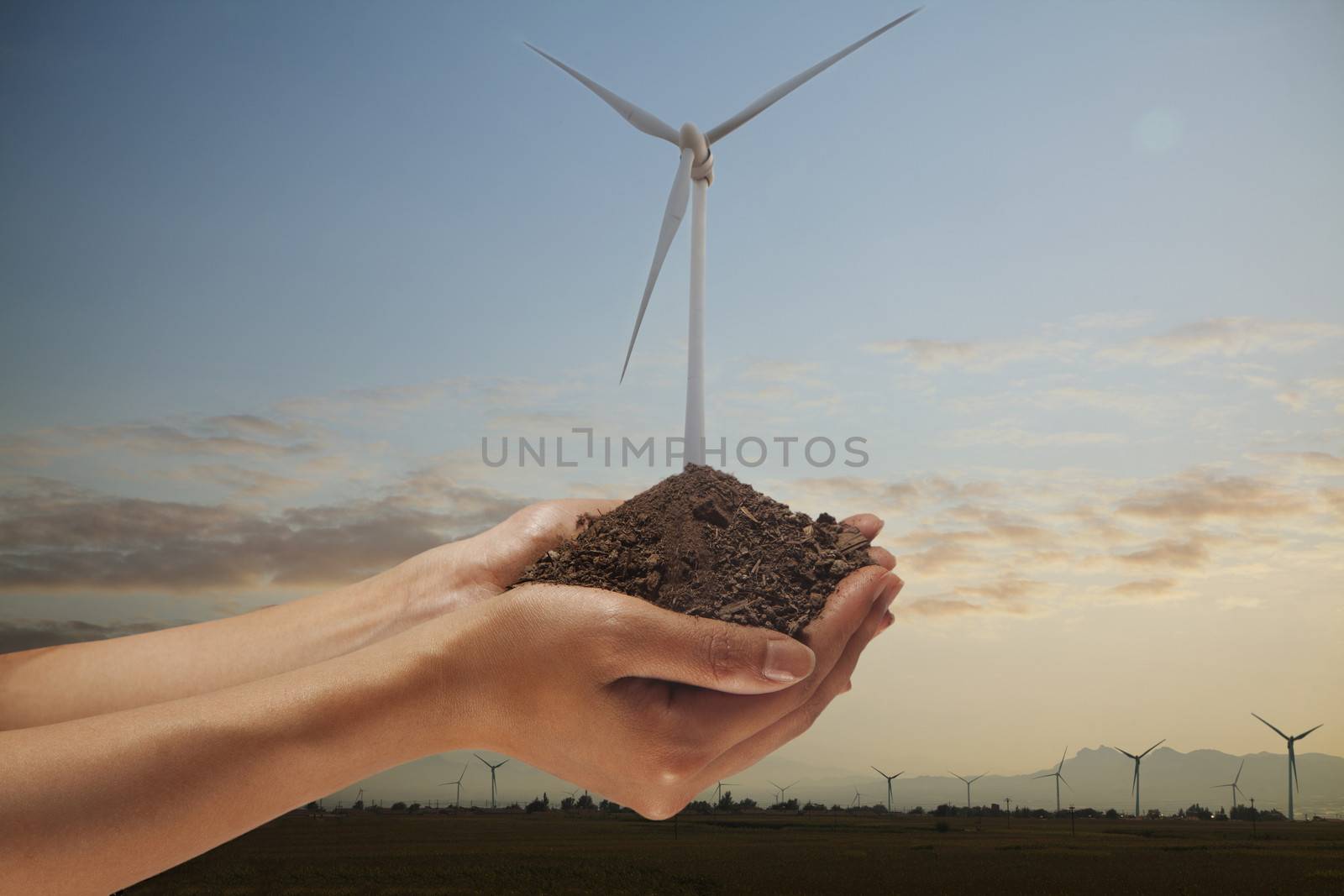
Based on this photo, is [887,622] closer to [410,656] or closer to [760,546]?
[760,546]

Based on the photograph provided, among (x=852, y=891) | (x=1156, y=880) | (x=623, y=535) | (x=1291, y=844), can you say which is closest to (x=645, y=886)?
(x=852, y=891)

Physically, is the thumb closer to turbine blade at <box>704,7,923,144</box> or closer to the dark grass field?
turbine blade at <box>704,7,923,144</box>

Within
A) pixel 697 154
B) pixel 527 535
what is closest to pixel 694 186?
pixel 697 154

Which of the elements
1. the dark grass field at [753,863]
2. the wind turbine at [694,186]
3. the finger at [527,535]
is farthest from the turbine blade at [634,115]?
the dark grass field at [753,863]

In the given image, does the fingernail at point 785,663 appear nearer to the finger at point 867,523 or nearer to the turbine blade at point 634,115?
the finger at point 867,523

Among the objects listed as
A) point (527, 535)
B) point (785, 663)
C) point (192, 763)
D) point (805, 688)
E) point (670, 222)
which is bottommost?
point (192, 763)

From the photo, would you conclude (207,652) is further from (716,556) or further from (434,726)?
(716,556)

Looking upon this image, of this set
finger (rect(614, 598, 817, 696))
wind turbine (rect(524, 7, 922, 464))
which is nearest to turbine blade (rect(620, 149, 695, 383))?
wind turbine (rect(524, 7, 922, 464))
